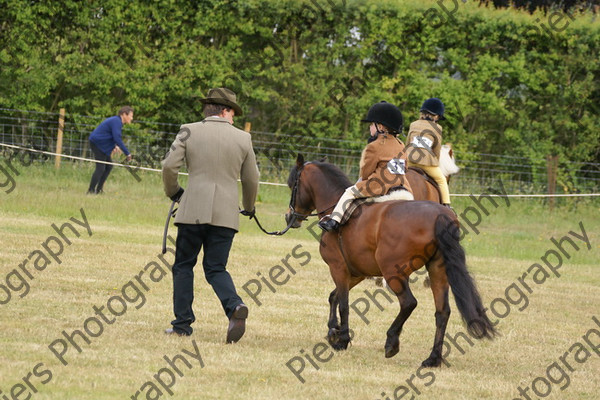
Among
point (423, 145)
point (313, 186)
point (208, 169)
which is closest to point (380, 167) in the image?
point (313, 186)

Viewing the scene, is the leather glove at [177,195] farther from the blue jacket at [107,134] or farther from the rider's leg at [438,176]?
the blue jacket at [107,134]

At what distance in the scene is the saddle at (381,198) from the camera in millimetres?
8062

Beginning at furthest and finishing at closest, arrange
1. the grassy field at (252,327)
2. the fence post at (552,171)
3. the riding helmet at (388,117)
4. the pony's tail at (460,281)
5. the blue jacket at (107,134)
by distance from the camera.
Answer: the fence post at (552,171), the blue jacket at (107,134), the riding helmet at (388,117), the pony's tail at (460,281), the grassy field at (252,327)

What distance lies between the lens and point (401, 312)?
24.9ft

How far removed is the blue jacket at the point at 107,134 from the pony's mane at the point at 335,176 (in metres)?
10.3

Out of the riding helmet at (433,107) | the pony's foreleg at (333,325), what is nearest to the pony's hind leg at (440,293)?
the pony's foreleg at (333,325)

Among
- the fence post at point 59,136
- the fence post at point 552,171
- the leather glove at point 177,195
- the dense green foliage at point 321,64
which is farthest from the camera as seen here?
the fence post at point 552,171

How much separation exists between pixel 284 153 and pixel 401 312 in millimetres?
14172

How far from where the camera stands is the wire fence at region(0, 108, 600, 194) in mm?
20875

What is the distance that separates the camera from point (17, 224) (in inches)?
581

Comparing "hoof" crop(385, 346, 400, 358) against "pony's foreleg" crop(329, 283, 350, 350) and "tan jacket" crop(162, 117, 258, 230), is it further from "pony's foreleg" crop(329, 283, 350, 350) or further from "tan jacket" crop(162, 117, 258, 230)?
"tan jacket" crop(162, 117, 258, 230)

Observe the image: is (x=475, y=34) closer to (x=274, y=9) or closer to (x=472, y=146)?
(x=472, y=146)

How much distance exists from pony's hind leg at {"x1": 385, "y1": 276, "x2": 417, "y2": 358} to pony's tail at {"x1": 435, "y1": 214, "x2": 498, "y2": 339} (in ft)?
1.29

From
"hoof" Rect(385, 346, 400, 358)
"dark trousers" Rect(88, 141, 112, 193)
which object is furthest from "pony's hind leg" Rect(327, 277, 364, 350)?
"dark trousers" Rect(88, 141, 112, 193)
